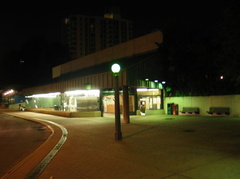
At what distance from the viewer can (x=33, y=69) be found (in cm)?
6544

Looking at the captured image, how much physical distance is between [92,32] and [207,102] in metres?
106

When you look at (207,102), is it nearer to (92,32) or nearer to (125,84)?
(125,84)

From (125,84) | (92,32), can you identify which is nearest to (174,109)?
(125,84)

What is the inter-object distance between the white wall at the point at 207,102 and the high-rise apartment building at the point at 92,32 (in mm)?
98625

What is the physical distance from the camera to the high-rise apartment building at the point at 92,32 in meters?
120

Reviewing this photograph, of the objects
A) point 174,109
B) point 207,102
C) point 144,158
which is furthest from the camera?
point 174,109

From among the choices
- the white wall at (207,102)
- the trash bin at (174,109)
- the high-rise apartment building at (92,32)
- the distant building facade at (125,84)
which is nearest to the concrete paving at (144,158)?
the distant building facade at (125,84)

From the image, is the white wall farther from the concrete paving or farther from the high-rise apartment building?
the high-rise apartment building

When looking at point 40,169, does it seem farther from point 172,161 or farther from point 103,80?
point 103,80

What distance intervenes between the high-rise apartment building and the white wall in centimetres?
9862

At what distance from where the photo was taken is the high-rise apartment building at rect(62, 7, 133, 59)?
120m

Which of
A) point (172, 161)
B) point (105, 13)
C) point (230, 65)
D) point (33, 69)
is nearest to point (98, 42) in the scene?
point (105, 13)

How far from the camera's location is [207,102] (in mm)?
22125

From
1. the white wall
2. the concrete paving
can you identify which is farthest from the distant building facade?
the concrete paving
